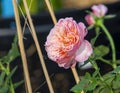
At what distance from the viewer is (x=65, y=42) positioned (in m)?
0.95

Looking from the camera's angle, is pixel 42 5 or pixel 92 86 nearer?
pixel 92 86

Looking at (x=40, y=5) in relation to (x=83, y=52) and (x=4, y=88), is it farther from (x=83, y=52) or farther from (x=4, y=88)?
(x=83, y=52)

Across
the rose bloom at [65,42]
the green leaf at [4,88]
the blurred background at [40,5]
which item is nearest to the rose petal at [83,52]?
the rose bloom at [65,42]

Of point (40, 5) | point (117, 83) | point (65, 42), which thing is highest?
point (65, 42)

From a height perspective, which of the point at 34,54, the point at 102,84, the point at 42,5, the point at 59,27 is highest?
the point at 59,27

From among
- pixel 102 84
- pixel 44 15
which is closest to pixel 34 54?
pixel 102 84

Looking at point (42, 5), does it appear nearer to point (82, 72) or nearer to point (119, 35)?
point (119, 35)

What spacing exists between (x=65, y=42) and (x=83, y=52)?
5 centimetres

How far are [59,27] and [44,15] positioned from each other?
2187mm

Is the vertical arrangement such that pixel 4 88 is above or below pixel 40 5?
above

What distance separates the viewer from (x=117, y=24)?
2.13 meters

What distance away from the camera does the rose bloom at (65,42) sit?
945mm

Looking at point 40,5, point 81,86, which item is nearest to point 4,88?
point 81,86

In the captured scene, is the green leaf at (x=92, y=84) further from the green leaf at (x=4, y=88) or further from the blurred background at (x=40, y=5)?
the blurred background at (x=40, y=5)
